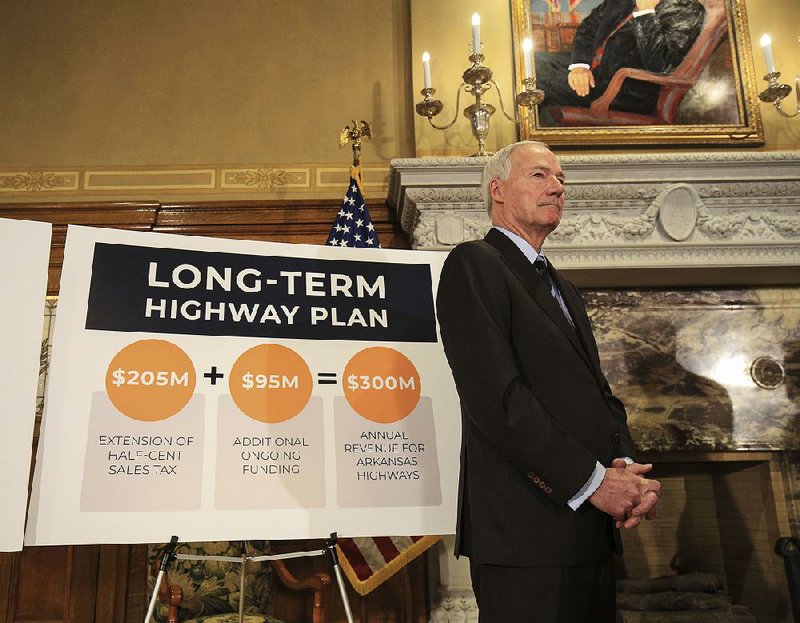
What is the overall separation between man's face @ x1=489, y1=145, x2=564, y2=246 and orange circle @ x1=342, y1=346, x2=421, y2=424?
60 centimetres

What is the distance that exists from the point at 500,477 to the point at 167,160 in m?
3.37

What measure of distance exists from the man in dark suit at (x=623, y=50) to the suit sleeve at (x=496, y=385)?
283 centimetres

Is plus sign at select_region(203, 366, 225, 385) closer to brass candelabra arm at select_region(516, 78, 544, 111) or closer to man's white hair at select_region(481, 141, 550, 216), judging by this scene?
man's white hair at select_region(481, 141, 550, 216)

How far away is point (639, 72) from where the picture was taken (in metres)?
4.27

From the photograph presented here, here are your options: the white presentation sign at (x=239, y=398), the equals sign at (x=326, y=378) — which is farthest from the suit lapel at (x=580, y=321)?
the equals sign at (x=326, y=378)

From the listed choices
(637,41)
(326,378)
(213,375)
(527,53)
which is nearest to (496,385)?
(326,378)

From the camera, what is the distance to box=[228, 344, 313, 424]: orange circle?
2148 mm

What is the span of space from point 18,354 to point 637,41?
147 inches

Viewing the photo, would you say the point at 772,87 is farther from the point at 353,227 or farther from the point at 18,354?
the point at 18,354

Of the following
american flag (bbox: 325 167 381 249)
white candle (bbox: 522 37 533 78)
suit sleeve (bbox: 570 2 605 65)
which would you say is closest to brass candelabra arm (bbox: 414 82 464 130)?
white candle (bbox: 522 37 533 78)

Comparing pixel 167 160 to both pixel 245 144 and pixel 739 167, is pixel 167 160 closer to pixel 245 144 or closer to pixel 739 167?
pixel 245 144

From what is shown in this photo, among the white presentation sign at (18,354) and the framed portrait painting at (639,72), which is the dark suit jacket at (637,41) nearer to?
the framed portrait painting at (639,72)

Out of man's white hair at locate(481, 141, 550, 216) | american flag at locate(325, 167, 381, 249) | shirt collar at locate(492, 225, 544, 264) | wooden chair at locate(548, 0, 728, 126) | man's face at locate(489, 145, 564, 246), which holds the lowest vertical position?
shirt collar at locate(492, 225, 544, 264)

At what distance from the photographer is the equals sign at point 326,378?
2.24m
